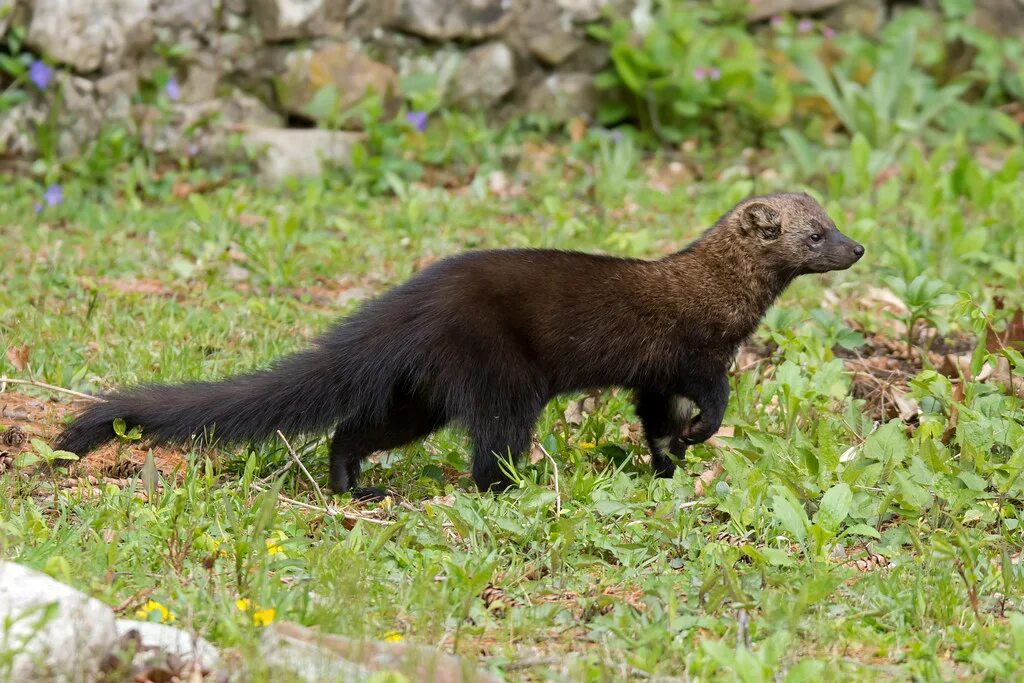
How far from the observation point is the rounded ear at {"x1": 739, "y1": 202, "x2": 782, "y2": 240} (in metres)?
5.37

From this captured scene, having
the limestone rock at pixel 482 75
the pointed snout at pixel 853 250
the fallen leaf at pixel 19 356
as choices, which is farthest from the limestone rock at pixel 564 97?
the fallen leaf at pixel 19 356

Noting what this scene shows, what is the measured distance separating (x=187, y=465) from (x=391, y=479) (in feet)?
2.86

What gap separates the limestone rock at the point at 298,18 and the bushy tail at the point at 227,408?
497 centimetres

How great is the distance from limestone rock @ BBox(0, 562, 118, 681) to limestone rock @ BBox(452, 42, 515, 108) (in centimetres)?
681

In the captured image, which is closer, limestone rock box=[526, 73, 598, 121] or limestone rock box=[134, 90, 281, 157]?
limestone rock box=[134, 90, 281, 157]

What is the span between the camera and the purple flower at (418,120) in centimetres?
895

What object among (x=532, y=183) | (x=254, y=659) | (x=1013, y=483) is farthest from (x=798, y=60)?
(x=254, y=659)

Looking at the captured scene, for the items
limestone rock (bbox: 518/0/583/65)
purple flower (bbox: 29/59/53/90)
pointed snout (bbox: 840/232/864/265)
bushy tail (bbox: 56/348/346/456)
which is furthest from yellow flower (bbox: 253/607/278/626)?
limestone rock (bbox: 518/0/583/65)

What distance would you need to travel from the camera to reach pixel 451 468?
525 centimetres

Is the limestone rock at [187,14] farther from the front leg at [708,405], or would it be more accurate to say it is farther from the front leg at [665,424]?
the front leg at [708,405]

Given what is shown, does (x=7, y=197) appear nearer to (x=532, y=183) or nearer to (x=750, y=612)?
(x=532, y=183)

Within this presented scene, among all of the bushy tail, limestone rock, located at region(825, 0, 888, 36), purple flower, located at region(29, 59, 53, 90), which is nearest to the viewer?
the bushy tail

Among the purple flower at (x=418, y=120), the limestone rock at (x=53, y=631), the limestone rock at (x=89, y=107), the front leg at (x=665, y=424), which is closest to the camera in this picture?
the limestone rock at (x=53, y=631)

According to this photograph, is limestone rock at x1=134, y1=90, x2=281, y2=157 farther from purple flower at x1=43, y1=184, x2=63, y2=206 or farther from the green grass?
the green grass
